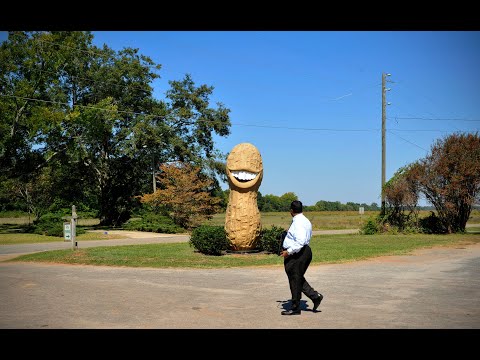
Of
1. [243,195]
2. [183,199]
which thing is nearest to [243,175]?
[243,195]

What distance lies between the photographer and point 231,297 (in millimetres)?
8602

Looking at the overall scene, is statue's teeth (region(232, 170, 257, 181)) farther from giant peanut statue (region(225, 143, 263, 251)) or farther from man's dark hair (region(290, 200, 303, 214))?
man's dark hair (region(290, 200, 303, 214))

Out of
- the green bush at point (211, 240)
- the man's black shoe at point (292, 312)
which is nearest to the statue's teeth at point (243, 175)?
the green bush at point (211, 240)

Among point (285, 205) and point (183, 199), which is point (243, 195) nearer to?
point (183, 199)

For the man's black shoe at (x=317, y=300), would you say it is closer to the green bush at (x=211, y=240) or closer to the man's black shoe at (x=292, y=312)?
the man's black shoe at (x=292, y=312)

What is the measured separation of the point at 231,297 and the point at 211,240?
23.0 feet

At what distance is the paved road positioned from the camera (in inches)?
262

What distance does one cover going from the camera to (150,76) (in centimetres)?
3928

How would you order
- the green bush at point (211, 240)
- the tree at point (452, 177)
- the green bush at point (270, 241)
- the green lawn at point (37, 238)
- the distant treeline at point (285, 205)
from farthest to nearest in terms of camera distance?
the distant treeline at point (285, 205) < the tree at point (452, 177) < the green lawn at point (37, 238) < the green bush at point (270, 241) < the green bush at point (211, 240)

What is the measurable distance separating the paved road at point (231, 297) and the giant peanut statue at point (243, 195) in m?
2.91

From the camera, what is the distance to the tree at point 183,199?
33.2 meters

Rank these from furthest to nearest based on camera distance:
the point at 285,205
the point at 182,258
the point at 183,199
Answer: the point at 285,205
the point at 183,199
the point at 182,258

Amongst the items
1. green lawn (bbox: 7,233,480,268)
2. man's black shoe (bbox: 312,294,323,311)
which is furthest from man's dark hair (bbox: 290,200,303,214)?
A: green lawn (bbox: 7,233,480,268)
